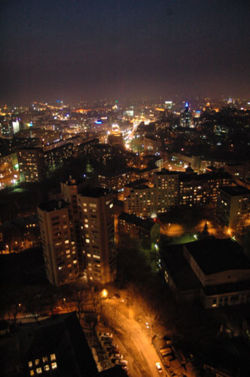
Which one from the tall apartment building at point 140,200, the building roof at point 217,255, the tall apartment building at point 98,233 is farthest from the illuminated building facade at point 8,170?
the building roof at point 217,255

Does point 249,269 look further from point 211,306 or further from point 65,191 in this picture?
point 65,191

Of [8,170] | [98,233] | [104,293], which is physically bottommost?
[104,293]

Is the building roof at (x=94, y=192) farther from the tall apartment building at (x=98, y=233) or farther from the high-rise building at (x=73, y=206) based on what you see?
the high-rise building at (x=73, y=206)

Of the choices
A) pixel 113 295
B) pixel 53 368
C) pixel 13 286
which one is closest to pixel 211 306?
pixel 113 295

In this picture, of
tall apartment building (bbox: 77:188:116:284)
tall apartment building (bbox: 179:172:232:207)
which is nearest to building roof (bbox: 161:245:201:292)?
tall apartment building (bbox: 77:188:116:284)

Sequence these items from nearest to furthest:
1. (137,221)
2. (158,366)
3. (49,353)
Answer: (49,353) < (158,366) < (137,221)

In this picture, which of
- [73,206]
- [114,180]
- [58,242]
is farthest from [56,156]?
[58,242]

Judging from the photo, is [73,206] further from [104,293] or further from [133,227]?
[133,227]
